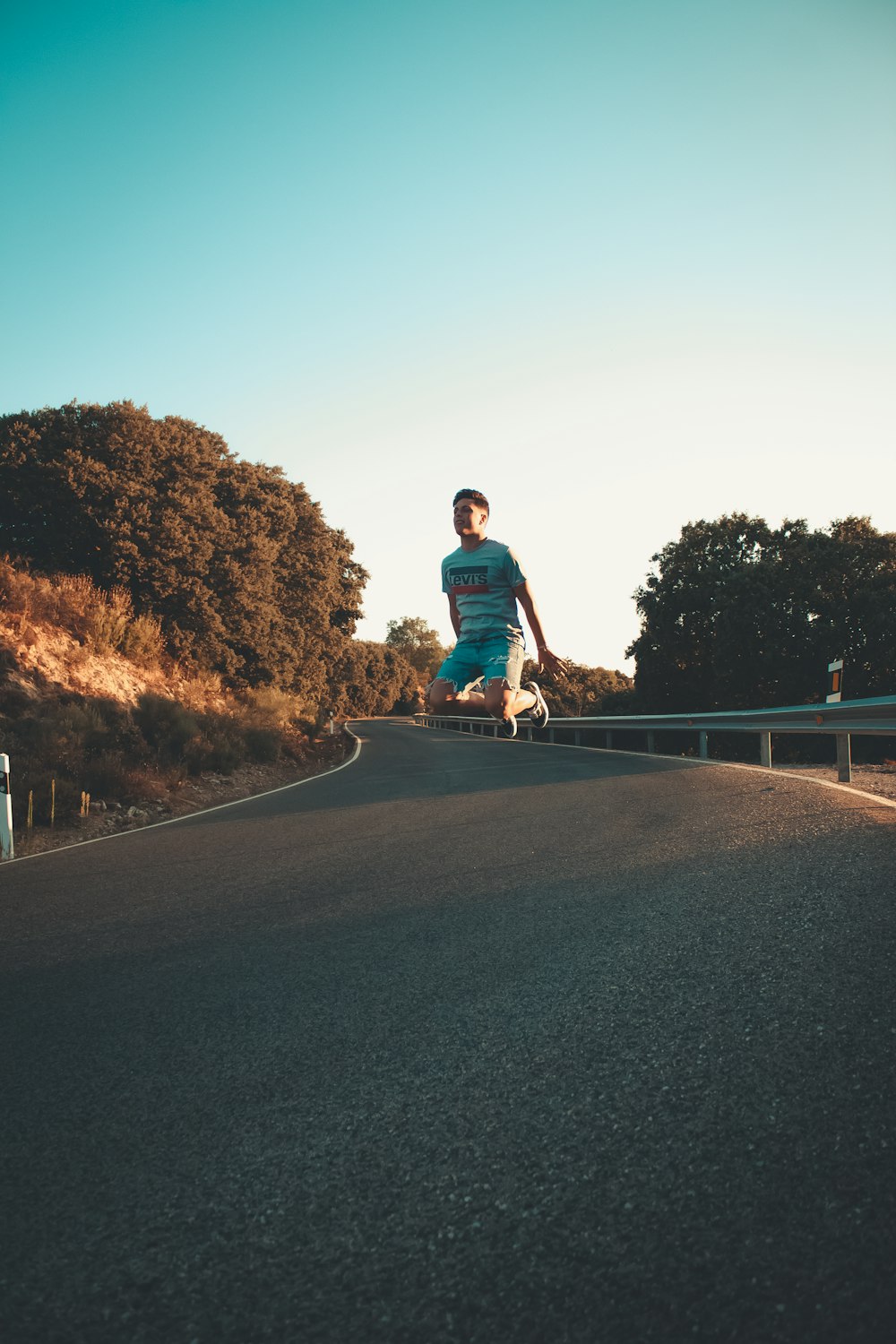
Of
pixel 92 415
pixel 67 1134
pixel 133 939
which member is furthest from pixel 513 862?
pixel 92 415

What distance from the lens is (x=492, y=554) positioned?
24.4ft

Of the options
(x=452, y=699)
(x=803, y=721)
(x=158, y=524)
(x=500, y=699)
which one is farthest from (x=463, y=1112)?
(x=158, y=524)

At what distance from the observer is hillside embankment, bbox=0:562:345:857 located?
11.3 metres

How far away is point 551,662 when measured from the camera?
7688mm

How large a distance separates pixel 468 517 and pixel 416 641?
170m

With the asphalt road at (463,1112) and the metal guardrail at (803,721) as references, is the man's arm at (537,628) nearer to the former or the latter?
the metal guardrail at (803,721)

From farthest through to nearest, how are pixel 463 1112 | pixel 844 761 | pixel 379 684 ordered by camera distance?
pixel 379 684, pixel 844 761, pixel 463 1112

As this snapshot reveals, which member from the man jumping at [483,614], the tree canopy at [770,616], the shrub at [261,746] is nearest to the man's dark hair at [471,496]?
the man jumping at [483,614]

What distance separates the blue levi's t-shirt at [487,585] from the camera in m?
7.46

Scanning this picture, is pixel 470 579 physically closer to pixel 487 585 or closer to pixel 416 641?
pixel 487 585

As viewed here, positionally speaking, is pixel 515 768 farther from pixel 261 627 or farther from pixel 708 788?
pixel 261 627

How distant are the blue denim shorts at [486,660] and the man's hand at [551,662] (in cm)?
22

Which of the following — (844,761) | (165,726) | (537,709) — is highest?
(537,709)

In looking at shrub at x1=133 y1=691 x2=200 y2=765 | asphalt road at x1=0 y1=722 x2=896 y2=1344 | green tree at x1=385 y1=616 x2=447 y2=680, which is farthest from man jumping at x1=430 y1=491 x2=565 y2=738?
green tree at x1=385 y1=616 x2=447 y2=680
